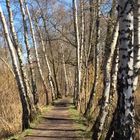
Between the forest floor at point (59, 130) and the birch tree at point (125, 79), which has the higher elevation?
the birch tree at point (125, 79)

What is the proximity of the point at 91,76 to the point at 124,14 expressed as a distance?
1797cm

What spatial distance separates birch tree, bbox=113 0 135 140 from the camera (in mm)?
10297

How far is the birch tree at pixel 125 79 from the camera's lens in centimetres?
1030

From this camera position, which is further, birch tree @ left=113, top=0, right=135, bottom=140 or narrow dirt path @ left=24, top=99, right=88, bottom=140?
narrow dirt path @ left=24, top=99, right=88, bottom=140

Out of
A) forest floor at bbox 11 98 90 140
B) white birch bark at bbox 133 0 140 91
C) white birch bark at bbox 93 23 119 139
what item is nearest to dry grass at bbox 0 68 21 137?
forest floor at bbox 11 98 90 140

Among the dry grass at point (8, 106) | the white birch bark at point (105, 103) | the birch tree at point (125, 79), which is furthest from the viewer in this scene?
the dry grass at point (8, 106)

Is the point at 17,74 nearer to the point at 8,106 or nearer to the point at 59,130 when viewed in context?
the point at 59,130

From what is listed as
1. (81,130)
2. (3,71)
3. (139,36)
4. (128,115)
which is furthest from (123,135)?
(3,71)

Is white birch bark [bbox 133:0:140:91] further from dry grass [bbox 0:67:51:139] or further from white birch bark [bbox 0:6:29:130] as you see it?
dry grass [bbox 0:67:51:139]

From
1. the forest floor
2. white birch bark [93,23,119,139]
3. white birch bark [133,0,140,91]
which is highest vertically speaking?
white birch bark [133,0,140,91]

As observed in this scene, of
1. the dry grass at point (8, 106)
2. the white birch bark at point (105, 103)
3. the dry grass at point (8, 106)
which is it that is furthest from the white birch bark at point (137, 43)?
the dry grass at point (8, 106)

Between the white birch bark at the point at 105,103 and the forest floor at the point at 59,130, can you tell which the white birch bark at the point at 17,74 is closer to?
the forest floor at the point at 59,130

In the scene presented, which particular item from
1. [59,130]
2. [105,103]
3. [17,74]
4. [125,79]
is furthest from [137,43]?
[17,74]

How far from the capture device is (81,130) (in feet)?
57.3
